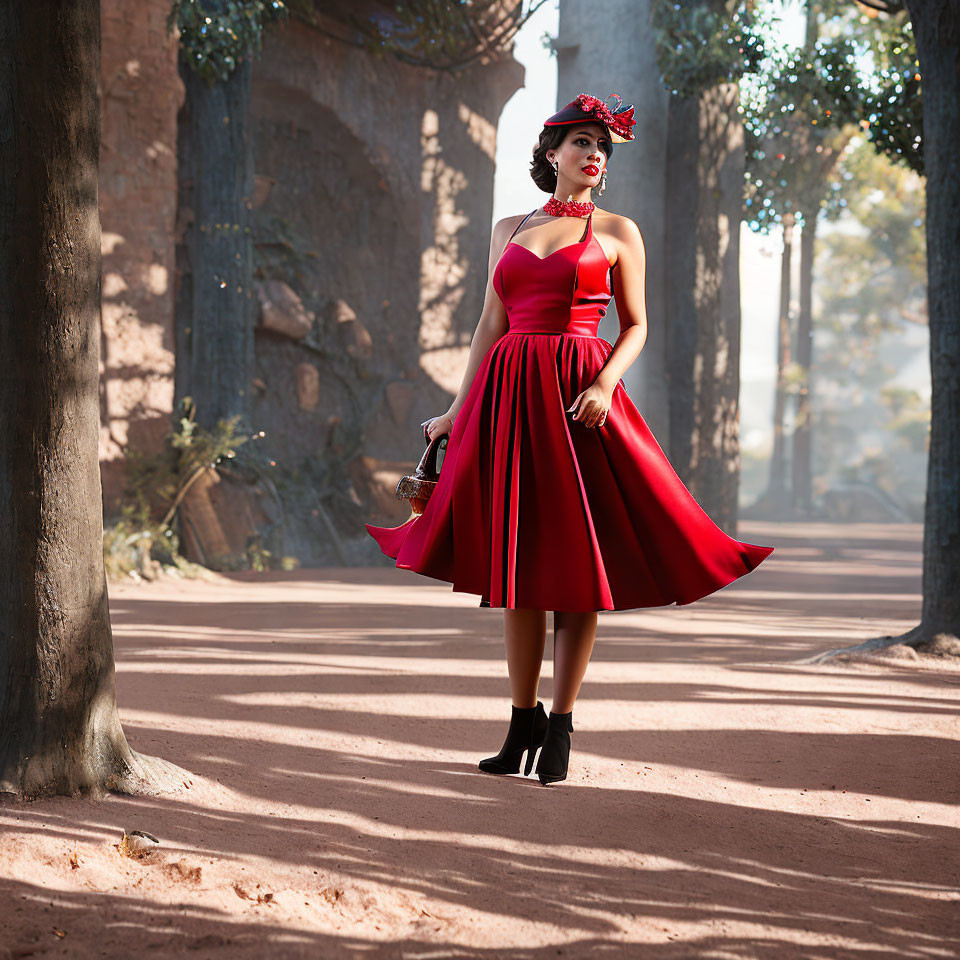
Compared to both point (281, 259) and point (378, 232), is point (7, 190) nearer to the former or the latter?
point (281, 259)

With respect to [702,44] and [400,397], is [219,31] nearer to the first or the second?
[702,44]

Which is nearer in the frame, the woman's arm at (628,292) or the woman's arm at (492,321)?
the woman's arm at (628,292)

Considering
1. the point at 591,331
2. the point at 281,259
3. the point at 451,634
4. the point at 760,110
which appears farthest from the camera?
the point at 281,259

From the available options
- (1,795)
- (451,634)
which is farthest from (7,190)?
(451,634)

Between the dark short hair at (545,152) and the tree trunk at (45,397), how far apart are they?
1193mm

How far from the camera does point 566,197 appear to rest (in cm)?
282

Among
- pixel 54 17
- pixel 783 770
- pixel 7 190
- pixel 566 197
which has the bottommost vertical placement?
pixel 783 770

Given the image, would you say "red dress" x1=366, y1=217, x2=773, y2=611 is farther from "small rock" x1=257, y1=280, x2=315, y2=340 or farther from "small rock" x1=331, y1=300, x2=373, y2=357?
"small rock" x1=331, y1=300, x2=373, y2=357

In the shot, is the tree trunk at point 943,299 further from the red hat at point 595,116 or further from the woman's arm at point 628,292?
the red hat at point 595,116

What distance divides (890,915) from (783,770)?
1.03 m

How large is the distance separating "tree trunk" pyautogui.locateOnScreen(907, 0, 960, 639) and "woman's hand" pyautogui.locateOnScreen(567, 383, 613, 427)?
2.71m

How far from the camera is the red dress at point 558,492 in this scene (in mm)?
2535

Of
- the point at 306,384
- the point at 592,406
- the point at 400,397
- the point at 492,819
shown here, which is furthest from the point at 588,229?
the point at 400,397

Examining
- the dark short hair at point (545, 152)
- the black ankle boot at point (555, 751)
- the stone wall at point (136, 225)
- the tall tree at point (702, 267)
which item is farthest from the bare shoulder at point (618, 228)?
the tall tree at point (702, 267)
